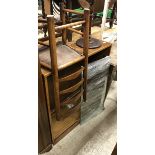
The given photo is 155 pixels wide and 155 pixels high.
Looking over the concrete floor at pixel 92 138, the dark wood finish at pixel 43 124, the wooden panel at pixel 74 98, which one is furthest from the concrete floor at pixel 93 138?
the wooden panel at pixel 74 98

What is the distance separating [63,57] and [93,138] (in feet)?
3.48

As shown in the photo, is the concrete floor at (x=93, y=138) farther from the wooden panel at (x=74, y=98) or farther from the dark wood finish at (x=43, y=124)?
the wooden panel at (x=74, y=98)

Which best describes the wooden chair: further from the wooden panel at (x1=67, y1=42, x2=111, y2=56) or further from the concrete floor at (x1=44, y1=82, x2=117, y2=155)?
the concrete floor at (x1=44, y1=82, x2=117, y2=155)

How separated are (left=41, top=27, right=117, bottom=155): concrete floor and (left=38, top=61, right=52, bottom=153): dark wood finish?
0.13 metres

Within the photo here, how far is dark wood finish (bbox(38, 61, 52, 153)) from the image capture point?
4.63 feet

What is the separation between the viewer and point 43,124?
1613mm

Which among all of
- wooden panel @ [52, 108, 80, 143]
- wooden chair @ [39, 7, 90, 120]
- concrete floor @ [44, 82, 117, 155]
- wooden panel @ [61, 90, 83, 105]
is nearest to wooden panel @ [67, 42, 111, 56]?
wooden chair @ [39, 7, 90, 120]

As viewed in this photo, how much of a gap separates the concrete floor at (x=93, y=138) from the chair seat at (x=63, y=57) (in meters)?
0.62

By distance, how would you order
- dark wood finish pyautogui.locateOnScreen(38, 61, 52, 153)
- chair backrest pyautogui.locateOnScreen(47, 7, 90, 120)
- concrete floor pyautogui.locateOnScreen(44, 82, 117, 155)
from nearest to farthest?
chair backrest pyautogui.locateOnScreen(47, 7, 90, 120), dark wood finish pyautogui.locateOnScreen(38, 61, 52, 153), concrete floor pyautogui.locateOnScreen(44, 82, 117, 155)
